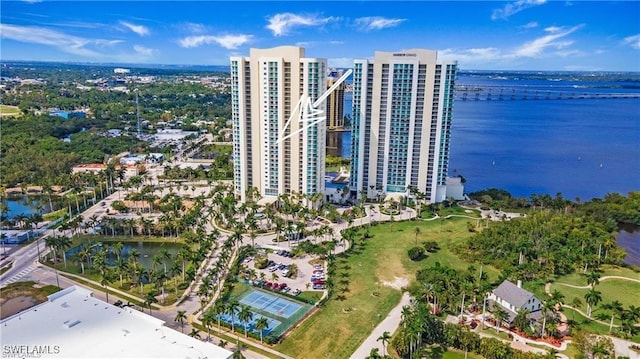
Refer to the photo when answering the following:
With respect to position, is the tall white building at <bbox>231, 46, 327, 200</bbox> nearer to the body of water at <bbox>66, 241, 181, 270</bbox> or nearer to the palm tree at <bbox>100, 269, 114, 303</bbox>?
the body of water at <bbox>66, 241, 181, 270</bbox>

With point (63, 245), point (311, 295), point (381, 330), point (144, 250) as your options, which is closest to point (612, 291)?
point (381, 330)

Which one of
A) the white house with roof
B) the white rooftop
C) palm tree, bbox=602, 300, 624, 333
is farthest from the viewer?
the white house with roof

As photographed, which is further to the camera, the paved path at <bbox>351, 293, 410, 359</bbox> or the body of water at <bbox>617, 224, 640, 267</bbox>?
the body of water at <bbox>617, 224, 640, 267</bbox>

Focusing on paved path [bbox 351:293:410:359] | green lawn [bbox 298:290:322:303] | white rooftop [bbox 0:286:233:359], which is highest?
white rooftop [bbox 0:286:233:359]

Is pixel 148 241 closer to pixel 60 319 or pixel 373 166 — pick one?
pixel 60 319

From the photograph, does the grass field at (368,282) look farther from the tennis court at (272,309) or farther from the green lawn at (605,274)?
the green lawn at (605,274)

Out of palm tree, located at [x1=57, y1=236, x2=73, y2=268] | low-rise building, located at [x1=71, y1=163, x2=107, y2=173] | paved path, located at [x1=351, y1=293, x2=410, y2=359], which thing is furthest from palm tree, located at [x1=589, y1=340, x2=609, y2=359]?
low-rise building, located at [x1=71, y1=163, x2=107, y2=173]

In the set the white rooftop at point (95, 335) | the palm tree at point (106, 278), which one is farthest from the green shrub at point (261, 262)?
the white rooftop at point (95, 335)
